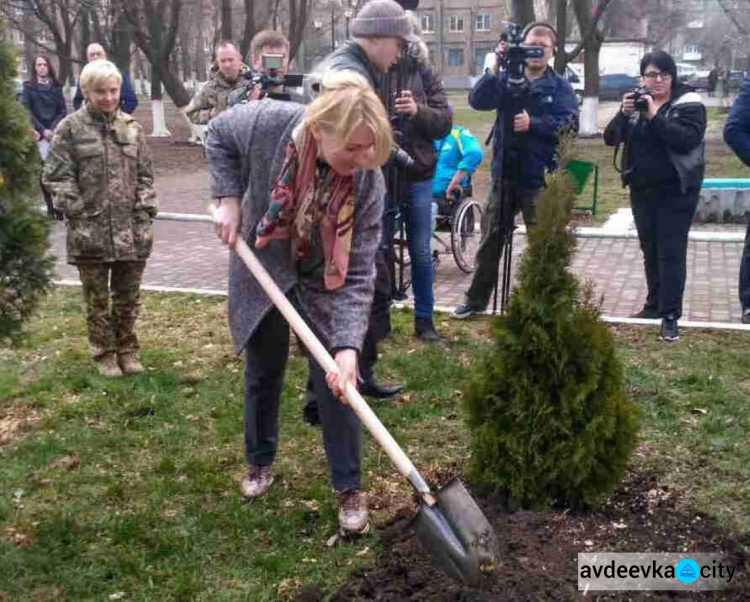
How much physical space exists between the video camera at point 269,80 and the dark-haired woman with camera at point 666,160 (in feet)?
7.16

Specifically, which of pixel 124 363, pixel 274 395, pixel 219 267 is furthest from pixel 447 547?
pixel 219 267

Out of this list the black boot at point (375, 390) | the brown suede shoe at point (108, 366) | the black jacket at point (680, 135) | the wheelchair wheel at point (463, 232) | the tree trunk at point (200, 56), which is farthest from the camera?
the tree trunk at point (200, 56)

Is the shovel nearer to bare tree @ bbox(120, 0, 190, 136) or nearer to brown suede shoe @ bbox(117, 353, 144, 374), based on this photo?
brown suede shoe @ bbox(117, 353, 144, 374)

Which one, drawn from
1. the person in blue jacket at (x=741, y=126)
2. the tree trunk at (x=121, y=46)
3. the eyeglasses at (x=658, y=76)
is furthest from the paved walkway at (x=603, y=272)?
the tree trunk at (x=121, y=46)

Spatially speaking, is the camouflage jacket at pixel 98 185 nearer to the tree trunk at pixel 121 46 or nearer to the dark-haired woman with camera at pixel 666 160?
the dark-haired woman with camera at pixel 666 160

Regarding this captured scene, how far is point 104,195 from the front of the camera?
515cm

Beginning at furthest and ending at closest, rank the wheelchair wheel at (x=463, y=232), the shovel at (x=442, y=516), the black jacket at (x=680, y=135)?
1. the wheelchair wheel at (x=463, y=232)
2. the black jacket at (x=680, y=135)
3. the shovel at (x=442, y=516)

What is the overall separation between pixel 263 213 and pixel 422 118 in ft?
7.28

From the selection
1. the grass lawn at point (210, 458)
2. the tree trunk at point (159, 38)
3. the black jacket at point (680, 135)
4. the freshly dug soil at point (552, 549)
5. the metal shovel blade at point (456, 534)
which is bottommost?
Result: the grass lawn at point (210, 458)

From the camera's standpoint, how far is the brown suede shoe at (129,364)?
17.9 ft

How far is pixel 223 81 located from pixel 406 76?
8.81ft

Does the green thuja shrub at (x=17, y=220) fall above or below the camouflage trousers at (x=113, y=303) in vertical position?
above

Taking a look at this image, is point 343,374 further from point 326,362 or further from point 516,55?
point 516,55

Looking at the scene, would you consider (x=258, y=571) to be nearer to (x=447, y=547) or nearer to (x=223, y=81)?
(x=447, y=547)
